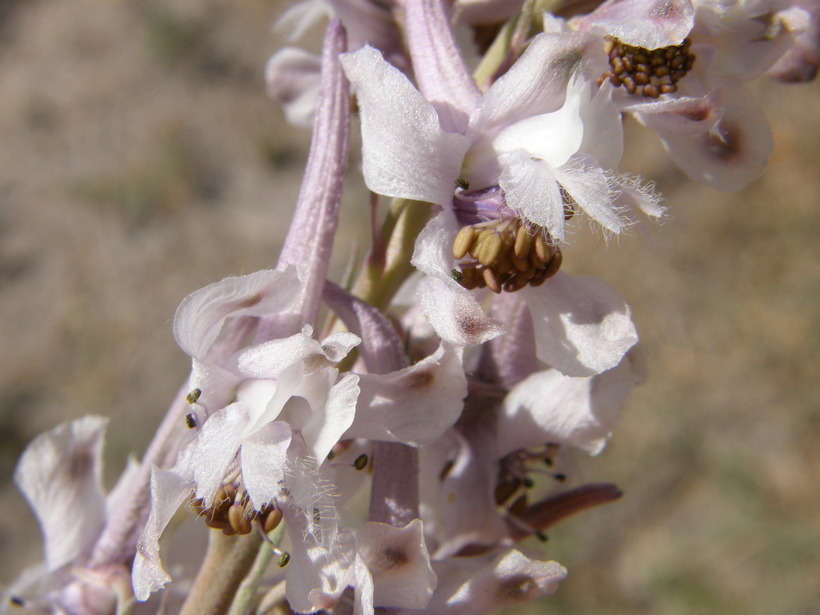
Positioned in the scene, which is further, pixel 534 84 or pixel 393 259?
pixel 393 259

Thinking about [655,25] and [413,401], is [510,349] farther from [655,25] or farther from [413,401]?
[655,25]

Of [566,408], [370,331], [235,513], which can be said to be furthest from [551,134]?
[235,513]

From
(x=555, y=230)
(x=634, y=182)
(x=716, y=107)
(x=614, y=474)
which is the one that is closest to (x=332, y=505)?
(x=555, y=230)

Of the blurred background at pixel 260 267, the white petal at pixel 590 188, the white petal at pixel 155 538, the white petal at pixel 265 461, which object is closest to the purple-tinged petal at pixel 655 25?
the white petal at pixel 590 188

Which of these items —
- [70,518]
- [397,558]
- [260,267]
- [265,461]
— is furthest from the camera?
[260,267]

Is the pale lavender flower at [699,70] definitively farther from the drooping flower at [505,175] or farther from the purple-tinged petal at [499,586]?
the purple-tinged petal at [499,586]

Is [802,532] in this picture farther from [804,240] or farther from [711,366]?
[804,240]
